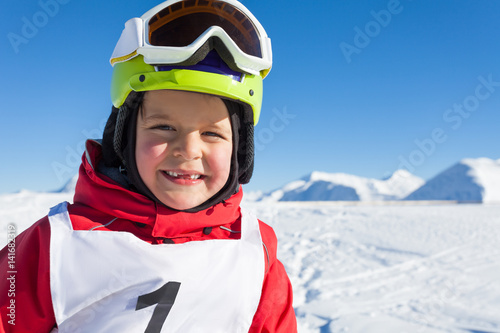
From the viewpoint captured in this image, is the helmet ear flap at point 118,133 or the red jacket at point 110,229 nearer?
the red jacket at point 110,229

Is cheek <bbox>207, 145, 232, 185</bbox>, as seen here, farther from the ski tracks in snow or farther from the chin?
the ski tracks in snow

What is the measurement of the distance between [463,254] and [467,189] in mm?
102155

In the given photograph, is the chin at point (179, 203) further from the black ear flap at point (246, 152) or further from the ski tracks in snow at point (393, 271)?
the ski tracks in snow at point (393, 271)

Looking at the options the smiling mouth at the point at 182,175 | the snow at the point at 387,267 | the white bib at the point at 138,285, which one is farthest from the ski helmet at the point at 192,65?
the snow at the point at 387,267

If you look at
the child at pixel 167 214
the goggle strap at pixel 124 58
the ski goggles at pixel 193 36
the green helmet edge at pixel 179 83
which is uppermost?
the ski goggles at pixel 193 36

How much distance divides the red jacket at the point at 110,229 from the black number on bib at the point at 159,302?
0.19m

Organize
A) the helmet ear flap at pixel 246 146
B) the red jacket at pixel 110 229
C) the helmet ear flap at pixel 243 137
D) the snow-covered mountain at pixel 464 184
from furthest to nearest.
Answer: the snow-covered mountain at pixel 464 184
the helmet ear flap at pixel 246 146
the helmet ear flap at pixel 243 137
the red jacket at pixel 110 229

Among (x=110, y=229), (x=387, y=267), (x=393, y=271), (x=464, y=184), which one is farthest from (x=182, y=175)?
(x=464, y=184)

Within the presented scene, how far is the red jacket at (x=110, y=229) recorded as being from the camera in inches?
48.7

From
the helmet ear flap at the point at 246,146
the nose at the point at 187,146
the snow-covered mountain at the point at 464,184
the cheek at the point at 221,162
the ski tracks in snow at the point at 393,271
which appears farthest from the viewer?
the snow-covered mountain at the point at 464,184

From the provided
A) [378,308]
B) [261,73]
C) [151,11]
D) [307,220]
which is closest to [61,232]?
[151,11]

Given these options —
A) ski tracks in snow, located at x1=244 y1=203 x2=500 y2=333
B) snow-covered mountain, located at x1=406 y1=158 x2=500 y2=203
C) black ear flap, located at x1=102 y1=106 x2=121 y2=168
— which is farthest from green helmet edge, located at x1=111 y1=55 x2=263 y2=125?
snow-covered mountain, located at x1=406 y1=158 x2=500 y2=203

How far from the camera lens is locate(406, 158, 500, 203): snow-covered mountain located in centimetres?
8956

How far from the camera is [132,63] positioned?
1.60 m
